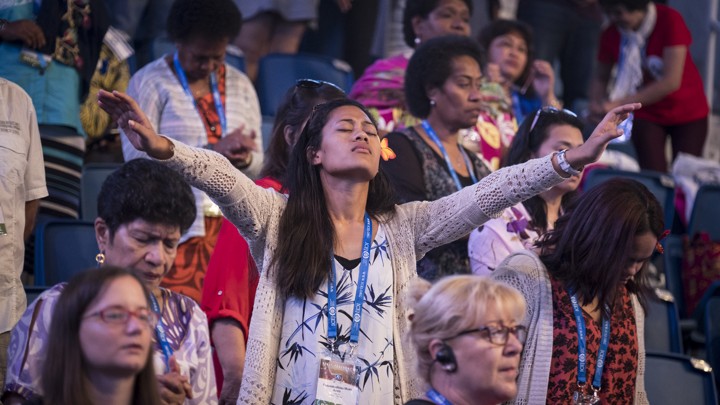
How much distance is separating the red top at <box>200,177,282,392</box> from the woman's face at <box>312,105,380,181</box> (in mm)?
486

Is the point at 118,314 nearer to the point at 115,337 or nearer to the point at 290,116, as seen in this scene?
the point at 115,337

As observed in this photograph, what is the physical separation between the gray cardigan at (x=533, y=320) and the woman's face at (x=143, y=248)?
1.13 meters

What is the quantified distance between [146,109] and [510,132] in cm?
207

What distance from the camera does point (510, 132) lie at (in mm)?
6359

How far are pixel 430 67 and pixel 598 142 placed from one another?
73.4 inches

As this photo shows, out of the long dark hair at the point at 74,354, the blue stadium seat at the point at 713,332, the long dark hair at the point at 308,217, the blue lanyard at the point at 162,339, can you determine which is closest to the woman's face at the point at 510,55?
the blue stadium seat at the point at 713,332

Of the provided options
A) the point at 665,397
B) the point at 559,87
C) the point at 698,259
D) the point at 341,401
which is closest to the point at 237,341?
the point at 341,401

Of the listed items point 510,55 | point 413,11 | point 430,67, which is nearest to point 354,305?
point 430,67

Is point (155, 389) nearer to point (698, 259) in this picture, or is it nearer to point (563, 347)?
point (563, 347)

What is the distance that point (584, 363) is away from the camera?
13.0 feet

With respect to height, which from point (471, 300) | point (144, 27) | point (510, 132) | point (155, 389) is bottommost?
point (155, 389)

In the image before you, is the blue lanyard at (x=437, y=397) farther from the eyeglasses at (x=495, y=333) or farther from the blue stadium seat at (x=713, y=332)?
the blue stadium seat at (x=713, y=332)

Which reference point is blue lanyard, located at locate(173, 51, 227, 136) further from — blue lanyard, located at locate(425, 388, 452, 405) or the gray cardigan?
blue lanyard, located at locate(425, 388, 452, 405)

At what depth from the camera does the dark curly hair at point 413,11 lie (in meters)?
6.57
